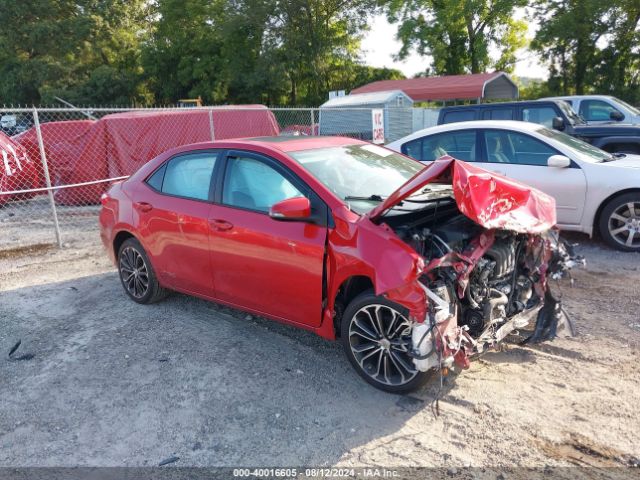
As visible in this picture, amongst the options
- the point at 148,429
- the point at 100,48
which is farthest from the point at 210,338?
the point at 100,48

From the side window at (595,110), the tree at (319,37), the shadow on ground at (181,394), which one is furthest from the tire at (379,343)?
the tree at (319,37)

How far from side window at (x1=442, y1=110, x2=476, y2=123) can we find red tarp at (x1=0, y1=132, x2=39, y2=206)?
8.90 m

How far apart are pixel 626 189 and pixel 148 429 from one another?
5.79 m

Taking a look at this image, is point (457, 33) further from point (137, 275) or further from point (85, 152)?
point (137, 275)

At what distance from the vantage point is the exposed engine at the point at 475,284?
10.4 feet

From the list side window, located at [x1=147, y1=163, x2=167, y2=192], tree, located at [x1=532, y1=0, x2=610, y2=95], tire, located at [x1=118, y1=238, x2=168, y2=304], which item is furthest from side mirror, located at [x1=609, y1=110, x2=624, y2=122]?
tree, located at [x1=532, y1=0, x2=610, y2=95]

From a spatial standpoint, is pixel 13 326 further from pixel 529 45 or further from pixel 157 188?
pixel 529 45

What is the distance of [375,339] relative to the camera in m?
3.50

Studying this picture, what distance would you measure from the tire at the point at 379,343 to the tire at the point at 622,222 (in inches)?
168

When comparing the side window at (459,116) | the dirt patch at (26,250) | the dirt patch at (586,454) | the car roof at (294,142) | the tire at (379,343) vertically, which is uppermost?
the side window at (459,116)

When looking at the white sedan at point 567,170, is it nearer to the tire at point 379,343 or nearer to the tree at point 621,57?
the tire at point 379,343

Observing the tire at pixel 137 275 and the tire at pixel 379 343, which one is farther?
the tire at pixel 137 275

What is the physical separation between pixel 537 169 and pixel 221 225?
14.5ft

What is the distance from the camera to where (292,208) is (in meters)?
3.53
